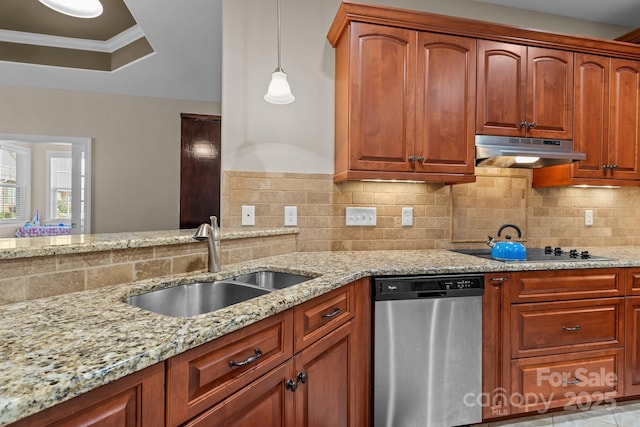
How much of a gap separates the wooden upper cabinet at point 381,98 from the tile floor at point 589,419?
1.57 m

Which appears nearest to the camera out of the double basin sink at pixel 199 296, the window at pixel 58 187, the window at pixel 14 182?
the double basin sink at pixel 199 296

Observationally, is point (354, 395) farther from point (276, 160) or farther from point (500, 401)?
point (276, 160)

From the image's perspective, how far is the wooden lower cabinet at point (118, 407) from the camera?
0.53 meters

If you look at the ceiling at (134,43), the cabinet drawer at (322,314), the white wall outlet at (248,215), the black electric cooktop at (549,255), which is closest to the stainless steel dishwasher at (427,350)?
the cabinet drawer at (322,314)

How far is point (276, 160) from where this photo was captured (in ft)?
7.16

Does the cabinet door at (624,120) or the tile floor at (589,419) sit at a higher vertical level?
the cabinet door at (624,120)

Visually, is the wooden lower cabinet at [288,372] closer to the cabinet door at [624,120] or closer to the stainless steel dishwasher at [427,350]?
the stainless steel dishwasher at [427,350]

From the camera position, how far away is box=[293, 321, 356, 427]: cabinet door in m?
1.15

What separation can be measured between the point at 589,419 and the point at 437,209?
1.47 metres

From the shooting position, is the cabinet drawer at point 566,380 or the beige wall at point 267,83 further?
the beige wall at point 267,83

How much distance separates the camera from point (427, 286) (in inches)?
64.5

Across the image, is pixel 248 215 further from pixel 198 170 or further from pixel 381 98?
pixel 198 170

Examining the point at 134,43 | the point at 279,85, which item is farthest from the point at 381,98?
the point at 134,43

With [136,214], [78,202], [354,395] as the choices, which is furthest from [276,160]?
[78,202]
